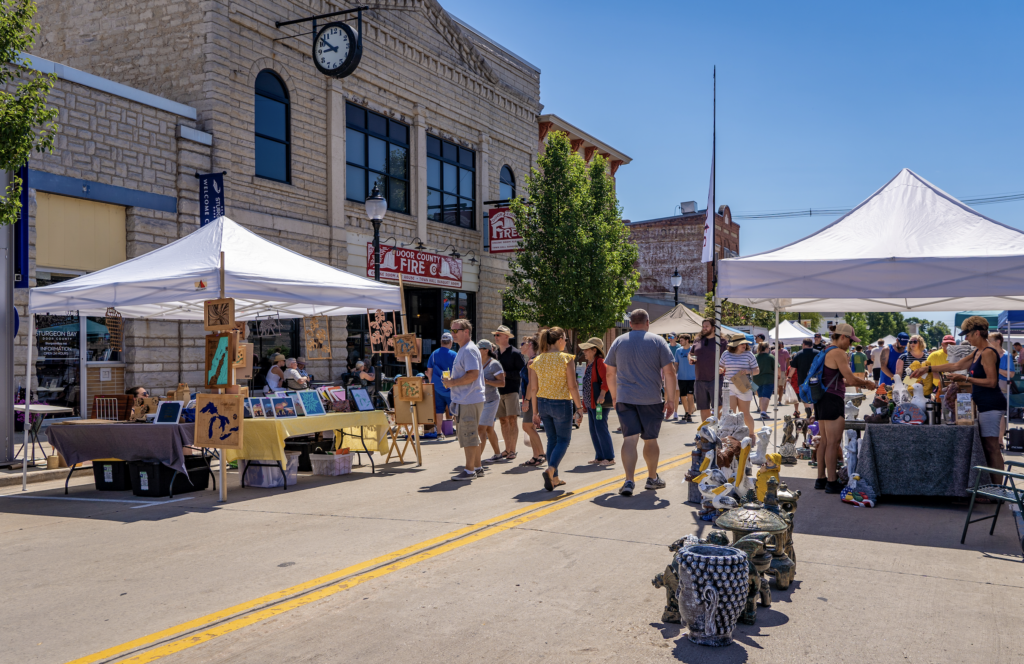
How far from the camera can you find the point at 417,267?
22.4 meters

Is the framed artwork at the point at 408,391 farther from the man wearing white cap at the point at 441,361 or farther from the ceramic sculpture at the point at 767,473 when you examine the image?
the ceramic sculpture at the point at 767,473

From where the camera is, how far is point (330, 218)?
1983cm

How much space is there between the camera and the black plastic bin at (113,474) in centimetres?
962

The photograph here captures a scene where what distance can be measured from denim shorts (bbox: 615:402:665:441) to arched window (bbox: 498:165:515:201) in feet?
64.3

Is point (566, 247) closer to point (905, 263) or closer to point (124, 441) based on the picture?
point (905, 263)

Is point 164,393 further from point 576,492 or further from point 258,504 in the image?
point 576,492

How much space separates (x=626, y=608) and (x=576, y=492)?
153 inches

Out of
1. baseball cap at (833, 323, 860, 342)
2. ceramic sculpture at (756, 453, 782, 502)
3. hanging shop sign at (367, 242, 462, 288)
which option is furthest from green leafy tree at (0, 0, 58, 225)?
hanging shop sign at (367, 242, 462, 288)

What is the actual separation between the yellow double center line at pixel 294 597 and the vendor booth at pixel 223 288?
328 cm

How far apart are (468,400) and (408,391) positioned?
4.97ft

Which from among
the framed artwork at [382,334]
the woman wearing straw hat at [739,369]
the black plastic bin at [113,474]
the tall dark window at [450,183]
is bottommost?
the black plastic bin at [113,474]

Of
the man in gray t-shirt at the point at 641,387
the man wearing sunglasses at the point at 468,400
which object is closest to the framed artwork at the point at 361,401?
the man wearing sunglasses at the point at 468,400

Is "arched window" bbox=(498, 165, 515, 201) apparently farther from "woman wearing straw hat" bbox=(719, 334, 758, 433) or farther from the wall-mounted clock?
"woman wearing straw hat" bbox=(719, 334, 758, 433)

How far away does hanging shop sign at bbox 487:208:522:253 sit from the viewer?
24.6 meters
